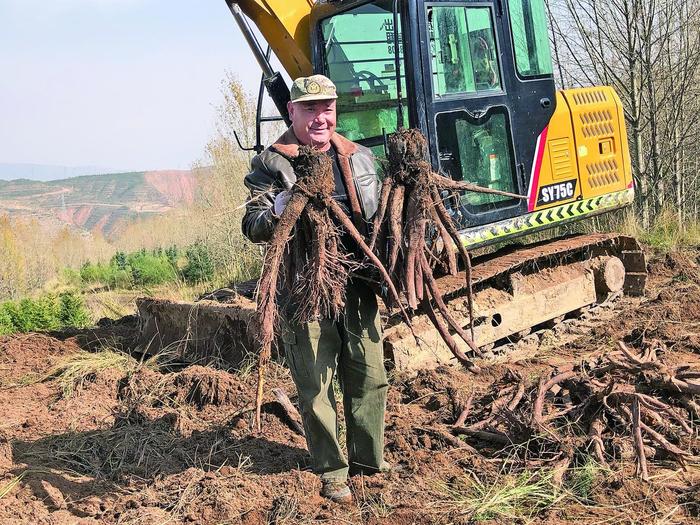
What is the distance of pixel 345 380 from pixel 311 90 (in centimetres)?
140

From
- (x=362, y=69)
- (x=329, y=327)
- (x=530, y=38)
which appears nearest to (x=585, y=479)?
(x=329, y=327)

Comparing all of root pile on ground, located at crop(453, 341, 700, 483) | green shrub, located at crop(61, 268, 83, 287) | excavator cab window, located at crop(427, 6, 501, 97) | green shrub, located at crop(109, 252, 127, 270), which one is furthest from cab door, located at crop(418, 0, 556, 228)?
green shrub, located at crop(109, 252, 127, 270)

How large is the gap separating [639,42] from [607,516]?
9.57 m

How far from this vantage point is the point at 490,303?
6180mm

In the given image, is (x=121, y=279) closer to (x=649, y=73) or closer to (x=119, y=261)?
(x=119, y=261)

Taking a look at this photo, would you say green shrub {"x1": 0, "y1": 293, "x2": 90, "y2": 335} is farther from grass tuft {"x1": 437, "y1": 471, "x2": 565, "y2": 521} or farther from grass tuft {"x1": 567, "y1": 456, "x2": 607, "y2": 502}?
grass tuft {"x1": 567, "y1": 456, "x2": 607, "y2": 502}

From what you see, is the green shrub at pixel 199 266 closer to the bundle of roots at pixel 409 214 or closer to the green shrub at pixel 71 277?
the green shrub at pixel 71 277

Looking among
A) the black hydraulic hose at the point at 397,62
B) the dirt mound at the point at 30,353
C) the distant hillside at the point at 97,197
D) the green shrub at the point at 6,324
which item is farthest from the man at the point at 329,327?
the distant hillside at the point at 97,197

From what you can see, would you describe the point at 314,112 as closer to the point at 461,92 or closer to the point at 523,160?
the point at 461,92

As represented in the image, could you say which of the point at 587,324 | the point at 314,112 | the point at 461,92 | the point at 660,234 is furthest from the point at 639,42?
the point at 314,112

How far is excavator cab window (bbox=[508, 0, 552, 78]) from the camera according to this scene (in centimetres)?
605

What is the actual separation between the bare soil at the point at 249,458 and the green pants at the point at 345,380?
157 millimetres

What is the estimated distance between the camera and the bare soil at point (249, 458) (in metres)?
3.40

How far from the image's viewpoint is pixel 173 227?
928 inches
